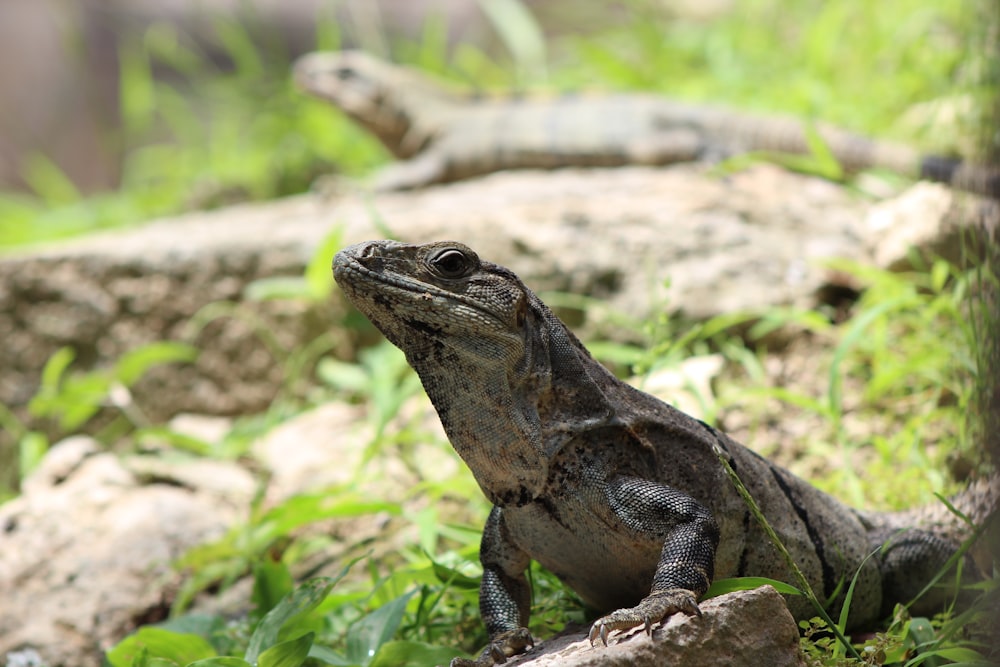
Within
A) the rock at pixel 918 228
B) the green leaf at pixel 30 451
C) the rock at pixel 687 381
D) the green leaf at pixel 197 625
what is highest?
the rock at pixel 918 228

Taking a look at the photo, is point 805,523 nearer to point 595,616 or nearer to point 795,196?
point 595,616

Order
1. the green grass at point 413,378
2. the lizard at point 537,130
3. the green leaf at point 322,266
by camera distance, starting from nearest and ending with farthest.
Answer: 1. the green grass at point 413,378
2. the green leaf at point 322,266
3. the lizard at point 537,130

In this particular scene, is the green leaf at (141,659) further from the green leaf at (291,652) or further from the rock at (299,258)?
the rock at (299,258)

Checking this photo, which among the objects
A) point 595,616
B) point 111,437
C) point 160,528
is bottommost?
point 111,437

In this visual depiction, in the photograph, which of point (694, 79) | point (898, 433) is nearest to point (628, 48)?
point (694, 79)

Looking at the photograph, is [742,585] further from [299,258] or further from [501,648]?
[299,258]

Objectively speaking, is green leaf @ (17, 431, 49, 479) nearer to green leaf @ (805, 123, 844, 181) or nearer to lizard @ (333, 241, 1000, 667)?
lizard @ (333, 241, 1000, 667)

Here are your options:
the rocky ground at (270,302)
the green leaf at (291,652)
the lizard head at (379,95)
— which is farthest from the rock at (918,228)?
the lizard head at (379,95)
